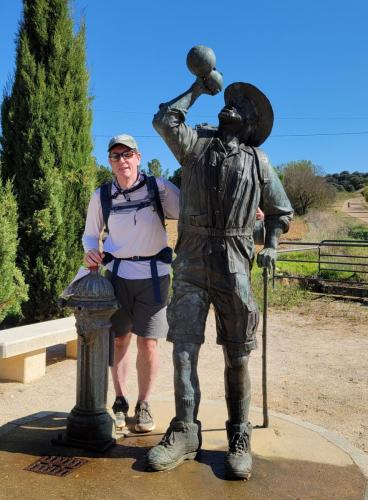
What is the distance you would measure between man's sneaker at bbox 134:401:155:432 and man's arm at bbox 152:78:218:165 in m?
1.69

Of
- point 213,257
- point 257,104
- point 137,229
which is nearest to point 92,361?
point 137,229

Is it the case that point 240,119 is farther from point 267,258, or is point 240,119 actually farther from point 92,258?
point 92,258

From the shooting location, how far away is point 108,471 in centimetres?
295

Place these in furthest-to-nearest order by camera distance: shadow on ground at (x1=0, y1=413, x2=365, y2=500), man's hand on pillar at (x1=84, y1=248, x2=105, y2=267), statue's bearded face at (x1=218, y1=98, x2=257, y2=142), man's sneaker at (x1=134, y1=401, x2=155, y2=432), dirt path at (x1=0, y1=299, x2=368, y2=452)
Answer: dirt path at (x1=0, y1=299, x2=368, y2=452)
man's sneaker at (x1=134, y1=401, x2=155, y2=432)
man's hand on pillar at (x1=84, y1=248, x2=105, y2=267)
statue's bearded face at (x1=218, y1=98, x2=257, y2=142)
shadow on ground at (x1=0, y1=413, x2=365, y2=500)

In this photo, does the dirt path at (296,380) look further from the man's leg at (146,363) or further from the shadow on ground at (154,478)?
the shadow on ground at (154,478)

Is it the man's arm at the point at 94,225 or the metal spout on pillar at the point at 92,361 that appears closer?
the metal spout on pillar at the point at 92,361

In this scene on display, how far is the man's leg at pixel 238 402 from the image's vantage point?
3.03 metres

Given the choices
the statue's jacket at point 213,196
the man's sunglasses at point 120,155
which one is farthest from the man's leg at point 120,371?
the man's sunglasses at point 120,155

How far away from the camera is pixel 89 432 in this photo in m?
3.25

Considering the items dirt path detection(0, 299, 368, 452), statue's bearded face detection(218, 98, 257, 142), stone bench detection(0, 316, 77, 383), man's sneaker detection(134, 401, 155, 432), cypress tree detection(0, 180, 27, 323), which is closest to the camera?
statue's bearded face detection(218, 98, 257, 142)

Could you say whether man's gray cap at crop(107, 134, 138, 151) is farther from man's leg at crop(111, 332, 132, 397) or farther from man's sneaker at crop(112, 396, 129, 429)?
man's sneaker at crop(112, 396, 129, 429)

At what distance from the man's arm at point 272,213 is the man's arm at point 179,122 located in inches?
18.5

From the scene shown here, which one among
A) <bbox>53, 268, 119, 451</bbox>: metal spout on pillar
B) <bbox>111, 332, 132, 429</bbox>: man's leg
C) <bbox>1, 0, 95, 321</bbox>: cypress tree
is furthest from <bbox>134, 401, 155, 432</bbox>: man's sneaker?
<bbox>1, 0, 95, 321</bbox>: cypress tree

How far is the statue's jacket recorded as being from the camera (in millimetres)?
3000
